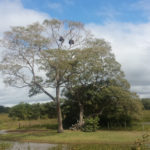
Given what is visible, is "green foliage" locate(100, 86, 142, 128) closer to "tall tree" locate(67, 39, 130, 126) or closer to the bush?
"tall tree" locate(67, 39, 130, 126)

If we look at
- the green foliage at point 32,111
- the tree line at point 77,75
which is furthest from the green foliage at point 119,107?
the green foliage at point 32,111

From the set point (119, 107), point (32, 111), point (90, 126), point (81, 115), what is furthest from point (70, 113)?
point (32, 111)

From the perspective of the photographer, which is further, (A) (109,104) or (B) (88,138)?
(A) (109,104)

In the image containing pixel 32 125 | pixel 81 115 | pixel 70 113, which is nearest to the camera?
pixel 81 115

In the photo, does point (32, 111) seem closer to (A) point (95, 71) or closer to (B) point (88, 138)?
(A) point (95, 71)

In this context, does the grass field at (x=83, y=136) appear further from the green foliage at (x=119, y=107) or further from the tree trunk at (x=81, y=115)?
the tree trunk at (x=81, y=115)

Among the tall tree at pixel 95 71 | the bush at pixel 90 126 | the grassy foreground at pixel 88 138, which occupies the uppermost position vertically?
the tall tree at pixel 95 71

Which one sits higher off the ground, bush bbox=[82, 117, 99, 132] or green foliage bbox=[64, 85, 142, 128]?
green foliage bbox=[64, 85, 142, 128]

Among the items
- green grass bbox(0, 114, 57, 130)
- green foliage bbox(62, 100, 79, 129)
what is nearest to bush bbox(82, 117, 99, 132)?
green foliage bbox(62, 100, 79, 129)

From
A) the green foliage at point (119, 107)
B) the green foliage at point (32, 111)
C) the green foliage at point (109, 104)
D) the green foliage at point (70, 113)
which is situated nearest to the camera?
the green foliage at point (119, 107)

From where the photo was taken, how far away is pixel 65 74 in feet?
87.9

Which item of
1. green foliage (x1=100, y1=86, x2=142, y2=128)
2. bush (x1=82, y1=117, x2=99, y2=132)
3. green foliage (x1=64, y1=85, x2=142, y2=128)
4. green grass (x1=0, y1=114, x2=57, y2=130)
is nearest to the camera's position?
bush (x1=82, y1=117, x2=99, y2=132)

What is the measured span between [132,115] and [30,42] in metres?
16.5

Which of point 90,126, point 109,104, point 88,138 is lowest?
point 88,138
